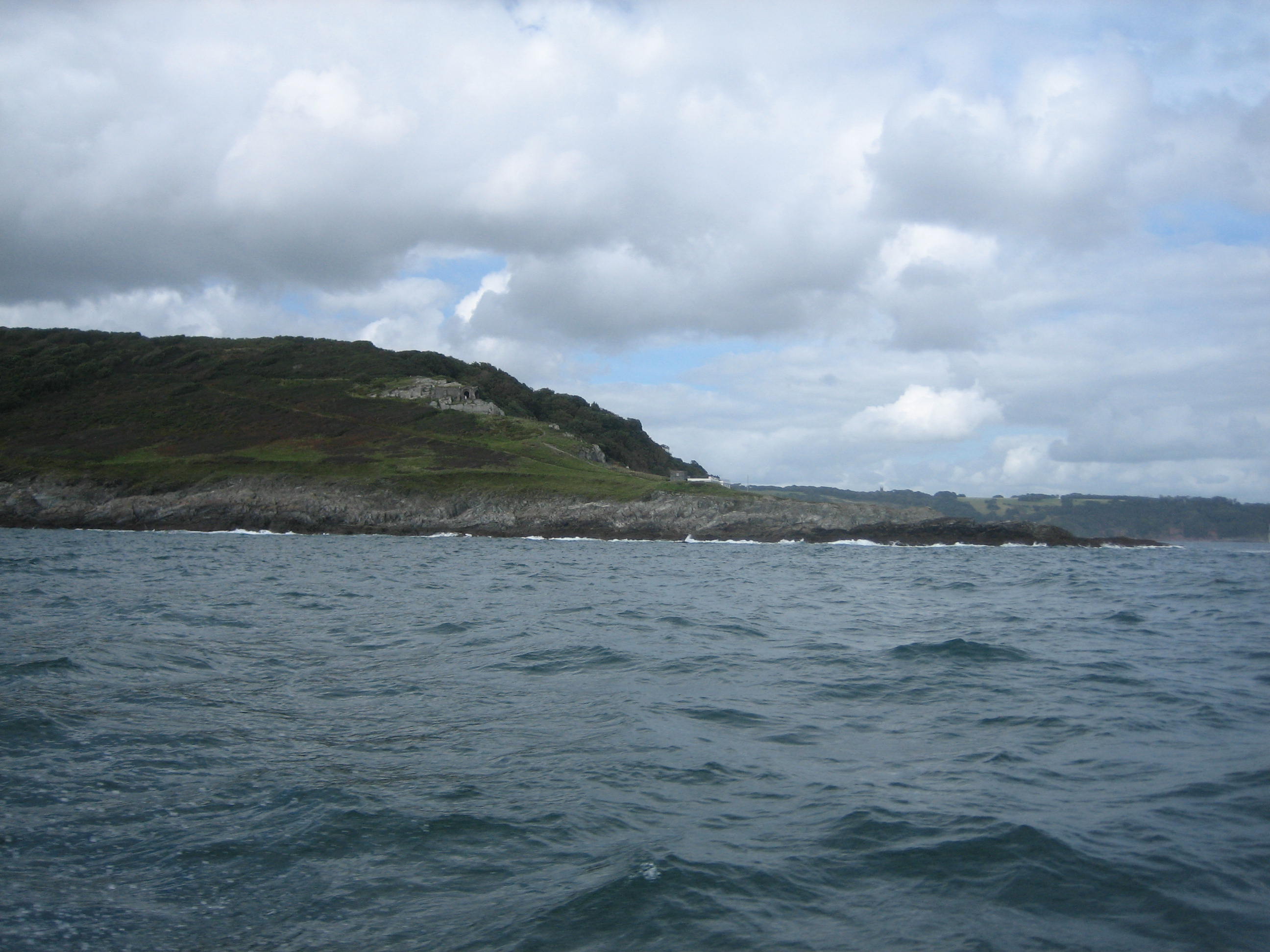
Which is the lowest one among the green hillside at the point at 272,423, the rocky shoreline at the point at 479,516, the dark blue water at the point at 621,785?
the dark blue water at the point at 621,785

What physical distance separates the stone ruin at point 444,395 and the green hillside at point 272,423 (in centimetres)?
292

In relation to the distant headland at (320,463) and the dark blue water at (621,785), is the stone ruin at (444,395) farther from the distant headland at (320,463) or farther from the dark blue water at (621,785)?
the dark blue water at (621,785)

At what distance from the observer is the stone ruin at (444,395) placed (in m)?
111

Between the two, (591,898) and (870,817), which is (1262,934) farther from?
(591,898)

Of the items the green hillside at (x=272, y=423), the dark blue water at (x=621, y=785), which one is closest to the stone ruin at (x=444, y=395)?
the green hillside at (x=272, y=423)

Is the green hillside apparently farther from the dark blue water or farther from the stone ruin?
the dark blue water

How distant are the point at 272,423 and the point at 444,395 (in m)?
23.7

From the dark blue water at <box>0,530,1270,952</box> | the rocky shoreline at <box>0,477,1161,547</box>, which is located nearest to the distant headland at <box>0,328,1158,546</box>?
the rocky shoreline at <box>0,477,1161,547</box>

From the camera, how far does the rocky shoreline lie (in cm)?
7075

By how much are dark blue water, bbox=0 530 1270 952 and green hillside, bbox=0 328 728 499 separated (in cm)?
6509

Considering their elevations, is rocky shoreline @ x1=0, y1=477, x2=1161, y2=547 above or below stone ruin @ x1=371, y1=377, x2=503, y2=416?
below

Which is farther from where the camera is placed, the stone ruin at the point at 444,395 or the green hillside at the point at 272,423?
the stone ruin at the point at 444,395

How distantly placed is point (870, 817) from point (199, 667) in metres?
9.66

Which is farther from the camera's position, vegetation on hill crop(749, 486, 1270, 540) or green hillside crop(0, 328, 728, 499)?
vegetation on hill crop(749, 486, 1270, 540)
